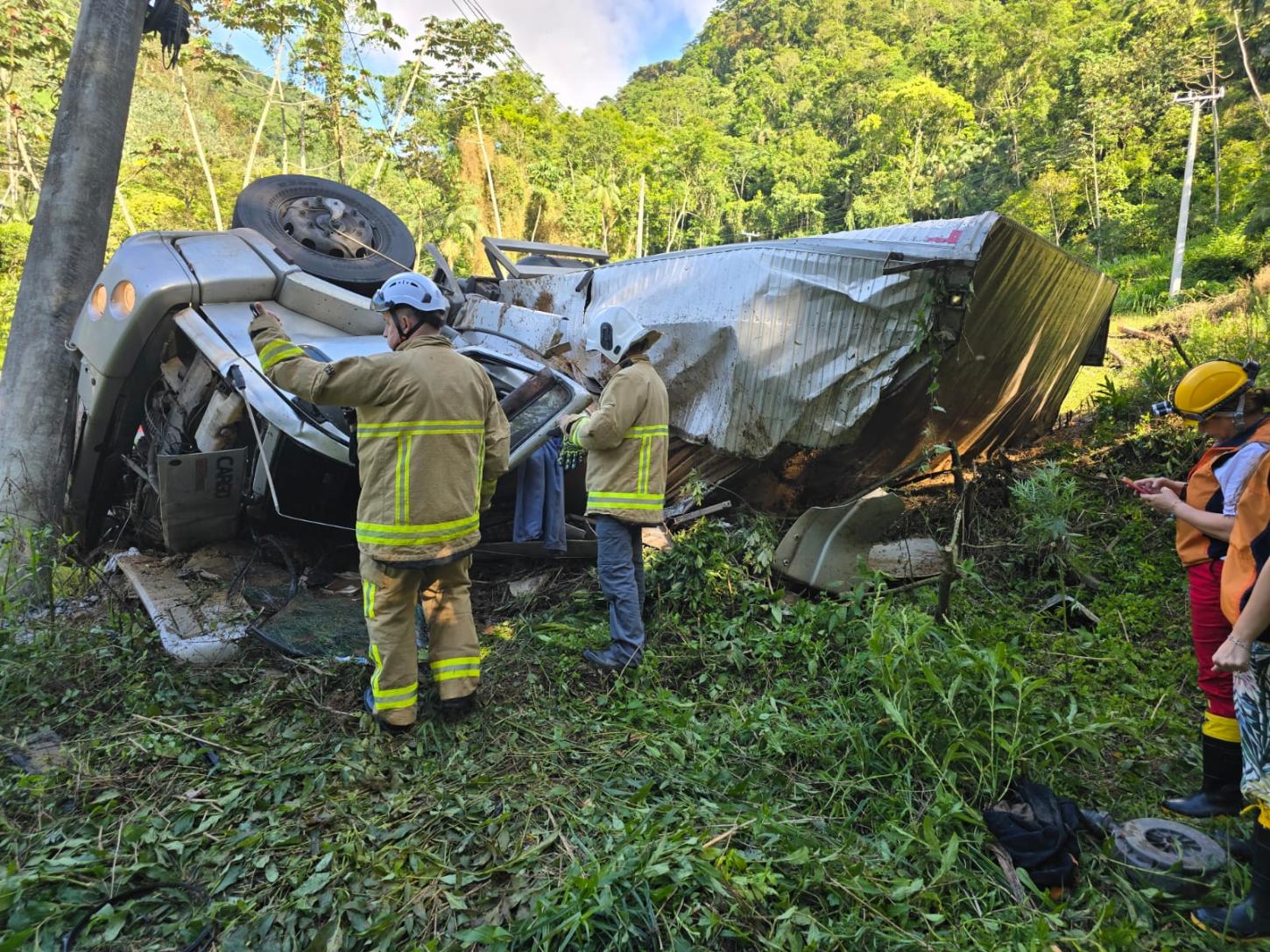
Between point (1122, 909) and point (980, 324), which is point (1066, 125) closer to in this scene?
point (980, 324)

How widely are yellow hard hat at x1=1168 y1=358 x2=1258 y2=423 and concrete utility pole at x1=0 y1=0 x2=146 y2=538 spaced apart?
5.50 m

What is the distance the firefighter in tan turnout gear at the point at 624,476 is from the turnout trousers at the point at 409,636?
70 centimetres

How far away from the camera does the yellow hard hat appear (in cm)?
231

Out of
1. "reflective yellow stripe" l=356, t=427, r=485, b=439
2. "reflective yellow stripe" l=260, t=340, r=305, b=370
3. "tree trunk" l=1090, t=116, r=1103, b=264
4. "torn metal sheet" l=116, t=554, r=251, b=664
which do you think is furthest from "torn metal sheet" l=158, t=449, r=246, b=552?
"tree trunk" l=1090, t=116, r=1103, b=264

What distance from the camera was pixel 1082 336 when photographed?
577 cm

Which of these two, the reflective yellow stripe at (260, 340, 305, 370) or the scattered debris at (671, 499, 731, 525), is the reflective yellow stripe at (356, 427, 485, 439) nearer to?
the reflective yellow stripe at (260, 340, 305, 370)

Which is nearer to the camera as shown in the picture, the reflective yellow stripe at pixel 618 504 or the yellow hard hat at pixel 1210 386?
the yellow hard hat at pixel 1210 386

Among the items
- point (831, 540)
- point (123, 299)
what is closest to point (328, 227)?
point (123, 299)

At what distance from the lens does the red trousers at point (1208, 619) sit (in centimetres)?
241

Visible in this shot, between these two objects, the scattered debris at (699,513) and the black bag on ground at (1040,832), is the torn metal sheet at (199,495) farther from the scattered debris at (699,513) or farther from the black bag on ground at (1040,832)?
the black bag on ground at (1040,832)

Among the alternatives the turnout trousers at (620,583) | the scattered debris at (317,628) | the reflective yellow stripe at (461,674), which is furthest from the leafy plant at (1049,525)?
the scattered debris at (317,628)

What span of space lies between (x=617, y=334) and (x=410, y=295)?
1.10m

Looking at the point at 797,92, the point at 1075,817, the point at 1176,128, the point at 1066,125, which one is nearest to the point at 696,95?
the point at 797,92

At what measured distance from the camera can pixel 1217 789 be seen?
2.33 meters
